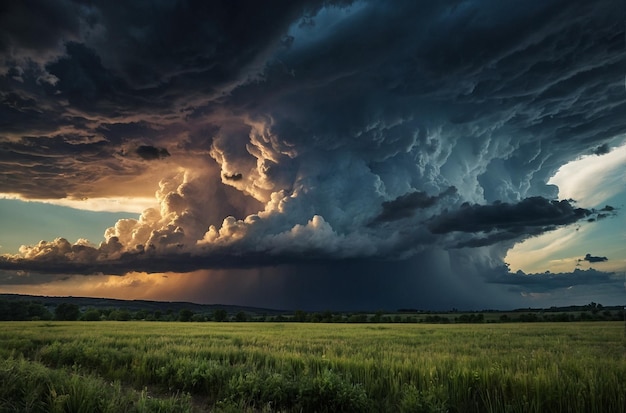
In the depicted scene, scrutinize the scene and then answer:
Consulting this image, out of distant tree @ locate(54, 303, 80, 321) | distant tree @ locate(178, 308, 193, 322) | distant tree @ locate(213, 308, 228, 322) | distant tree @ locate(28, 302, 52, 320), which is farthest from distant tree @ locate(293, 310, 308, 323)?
distant tree @ locate(28, 302, 52, 320)

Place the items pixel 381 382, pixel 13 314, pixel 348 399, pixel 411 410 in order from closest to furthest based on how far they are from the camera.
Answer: pixel 411 410
pixel 348 399
pixel 381 382
pixel 13 314

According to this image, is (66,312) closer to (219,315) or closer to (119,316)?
(119,316)

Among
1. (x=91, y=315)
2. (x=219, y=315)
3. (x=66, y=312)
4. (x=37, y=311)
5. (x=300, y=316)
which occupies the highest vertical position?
(x=37, y=311)

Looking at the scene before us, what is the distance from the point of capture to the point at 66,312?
4380 inches

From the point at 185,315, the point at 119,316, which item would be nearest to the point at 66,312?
the point at 119,316

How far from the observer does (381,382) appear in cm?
941

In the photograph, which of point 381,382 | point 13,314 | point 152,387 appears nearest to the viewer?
point 381,382

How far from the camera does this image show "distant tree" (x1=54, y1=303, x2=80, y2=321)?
111m

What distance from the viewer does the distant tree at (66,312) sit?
363 feet

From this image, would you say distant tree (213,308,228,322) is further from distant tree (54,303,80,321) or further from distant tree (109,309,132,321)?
distant tree (54,303,80,321)

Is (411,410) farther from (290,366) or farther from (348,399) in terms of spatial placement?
(290,366)

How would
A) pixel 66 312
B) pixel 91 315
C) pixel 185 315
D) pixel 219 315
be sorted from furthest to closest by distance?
1. pixel 219 315
2. pixel 185 315
3. pixel 66 312
4. pixel 91 315

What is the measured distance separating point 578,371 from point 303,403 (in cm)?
638

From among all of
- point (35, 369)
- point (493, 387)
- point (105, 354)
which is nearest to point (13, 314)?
point (105, 354)
